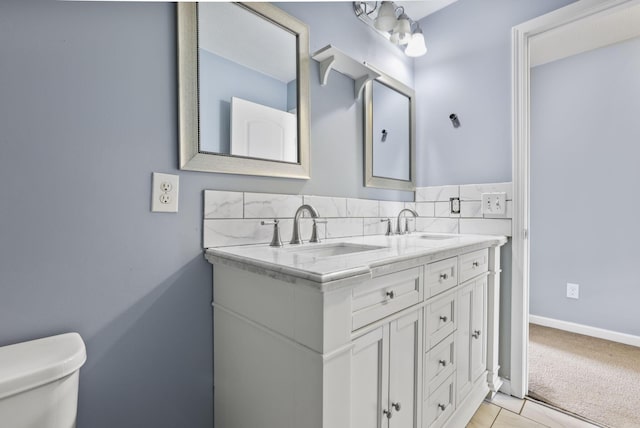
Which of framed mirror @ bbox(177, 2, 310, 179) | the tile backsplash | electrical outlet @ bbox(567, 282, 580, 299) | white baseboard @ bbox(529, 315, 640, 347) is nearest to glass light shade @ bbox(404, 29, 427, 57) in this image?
framed mirror @ bbox(177, 2, 310, 179)

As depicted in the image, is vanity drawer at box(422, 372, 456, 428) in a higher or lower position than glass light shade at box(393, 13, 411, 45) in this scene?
lower

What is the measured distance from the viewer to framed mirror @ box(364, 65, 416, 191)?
1754 millimetres

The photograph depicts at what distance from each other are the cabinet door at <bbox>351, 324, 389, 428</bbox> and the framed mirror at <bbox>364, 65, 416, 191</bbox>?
1012 millimetres

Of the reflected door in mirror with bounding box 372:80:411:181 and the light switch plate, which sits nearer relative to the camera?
the light switch plate

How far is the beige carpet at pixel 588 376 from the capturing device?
4.87 ft

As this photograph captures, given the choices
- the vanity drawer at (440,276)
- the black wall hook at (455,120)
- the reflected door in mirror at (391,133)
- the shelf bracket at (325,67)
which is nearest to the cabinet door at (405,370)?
the vanity drawer at (440,276)

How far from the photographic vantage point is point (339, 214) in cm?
154

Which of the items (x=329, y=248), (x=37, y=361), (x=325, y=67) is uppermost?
(x=325, y=67)

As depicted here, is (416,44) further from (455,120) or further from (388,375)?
(388,375)

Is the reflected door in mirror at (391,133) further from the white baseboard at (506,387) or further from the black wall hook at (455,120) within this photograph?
the white baseboard at (506,387)

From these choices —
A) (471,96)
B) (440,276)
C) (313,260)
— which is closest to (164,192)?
(313,260)

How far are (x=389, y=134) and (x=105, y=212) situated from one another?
157cm

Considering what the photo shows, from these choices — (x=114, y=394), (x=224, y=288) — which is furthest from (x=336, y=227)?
(x=114, y=394)

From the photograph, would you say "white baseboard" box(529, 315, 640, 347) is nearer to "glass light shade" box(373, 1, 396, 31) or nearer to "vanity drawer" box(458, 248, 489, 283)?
"vanity drawer" box(458, 248, 489, 283)
